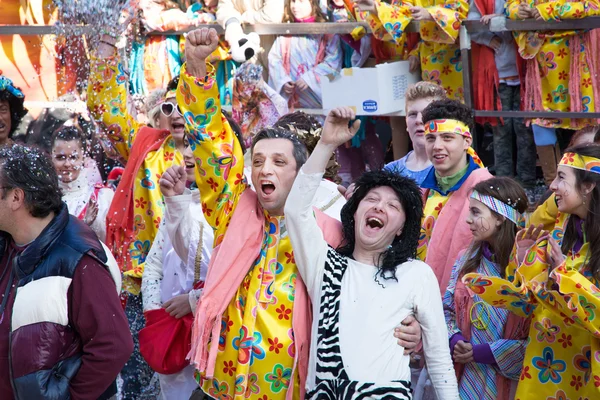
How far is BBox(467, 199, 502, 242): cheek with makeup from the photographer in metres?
3.95

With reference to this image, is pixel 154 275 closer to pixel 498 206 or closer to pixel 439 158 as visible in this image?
pixel 439 158

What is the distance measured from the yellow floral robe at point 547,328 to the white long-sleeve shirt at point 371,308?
33 centimetres

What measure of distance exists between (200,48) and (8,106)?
261cm

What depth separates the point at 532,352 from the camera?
12.1 ft

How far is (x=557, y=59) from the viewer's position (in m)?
6.04

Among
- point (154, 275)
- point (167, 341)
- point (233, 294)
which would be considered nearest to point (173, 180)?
point (154, 275)

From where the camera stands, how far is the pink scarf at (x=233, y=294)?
342cm

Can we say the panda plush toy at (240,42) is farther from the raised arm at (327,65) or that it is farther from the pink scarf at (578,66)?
the pink scarf at (578,66)

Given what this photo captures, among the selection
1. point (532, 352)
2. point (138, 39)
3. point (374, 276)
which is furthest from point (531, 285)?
point (138, 39)

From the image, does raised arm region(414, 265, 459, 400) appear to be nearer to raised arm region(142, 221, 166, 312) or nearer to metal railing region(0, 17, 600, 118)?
raised arm region(142, 221, 166, 312)

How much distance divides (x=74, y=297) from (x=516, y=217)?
6.42ft

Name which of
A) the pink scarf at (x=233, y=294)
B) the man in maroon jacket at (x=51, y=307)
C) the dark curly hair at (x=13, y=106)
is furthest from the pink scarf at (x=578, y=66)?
the man in maroon jacket at (x=51, y=307)

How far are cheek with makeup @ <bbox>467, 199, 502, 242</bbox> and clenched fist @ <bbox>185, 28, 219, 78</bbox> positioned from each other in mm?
1371

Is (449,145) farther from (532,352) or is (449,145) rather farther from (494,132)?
(494,132)
